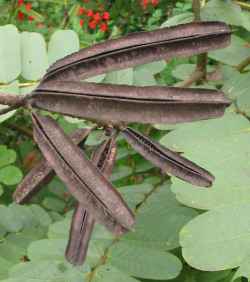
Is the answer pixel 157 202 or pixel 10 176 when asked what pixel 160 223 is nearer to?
pixel 157 202

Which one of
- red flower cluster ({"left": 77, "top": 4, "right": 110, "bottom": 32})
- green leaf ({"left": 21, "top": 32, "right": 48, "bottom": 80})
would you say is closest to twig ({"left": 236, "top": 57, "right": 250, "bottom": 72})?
green leaf ({"left": 21, "top": 32, "right": 48, "bottom": 80})

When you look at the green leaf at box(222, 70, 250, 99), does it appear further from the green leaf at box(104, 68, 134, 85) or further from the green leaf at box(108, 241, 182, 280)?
the green leaf at box(108, 241, 182, 280)

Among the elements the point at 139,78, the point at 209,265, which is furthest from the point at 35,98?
the point at 139,78

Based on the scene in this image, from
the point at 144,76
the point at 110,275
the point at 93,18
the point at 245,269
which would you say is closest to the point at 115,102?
the point at 245,269

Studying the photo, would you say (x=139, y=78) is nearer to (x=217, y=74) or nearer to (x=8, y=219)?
(x=217, y=74)

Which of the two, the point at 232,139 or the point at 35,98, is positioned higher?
the point at 35,98

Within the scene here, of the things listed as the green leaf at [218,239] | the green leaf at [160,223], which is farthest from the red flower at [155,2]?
the green leaf at [218,239]
